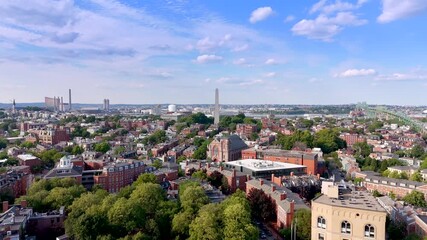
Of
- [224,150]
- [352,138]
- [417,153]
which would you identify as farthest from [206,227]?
[352,138]

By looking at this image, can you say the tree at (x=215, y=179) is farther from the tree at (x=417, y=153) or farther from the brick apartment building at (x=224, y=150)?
the tree at (x=417, y=153)

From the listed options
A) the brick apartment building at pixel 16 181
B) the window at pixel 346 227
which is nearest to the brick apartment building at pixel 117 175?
the brick apartment building at pixel 16 181

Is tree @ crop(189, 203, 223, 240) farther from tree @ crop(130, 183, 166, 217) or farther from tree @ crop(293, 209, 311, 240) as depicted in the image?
tree @ crop(293, 209, 311, 240)

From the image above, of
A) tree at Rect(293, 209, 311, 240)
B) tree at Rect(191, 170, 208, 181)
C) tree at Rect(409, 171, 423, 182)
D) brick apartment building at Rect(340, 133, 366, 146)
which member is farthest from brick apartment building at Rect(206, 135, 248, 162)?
brick apartment building at Rect(340, 133, 366, 146)

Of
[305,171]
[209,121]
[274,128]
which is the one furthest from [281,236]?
[209,121]

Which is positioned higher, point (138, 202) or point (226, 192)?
point (138, 202)

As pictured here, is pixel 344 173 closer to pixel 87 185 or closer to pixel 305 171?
pixel 305 171

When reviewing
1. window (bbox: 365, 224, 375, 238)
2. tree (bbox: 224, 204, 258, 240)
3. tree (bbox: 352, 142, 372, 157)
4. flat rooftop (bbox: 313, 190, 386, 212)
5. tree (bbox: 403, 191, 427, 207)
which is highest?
flat rooftop (bbox: 313, 190, 386, 212)
